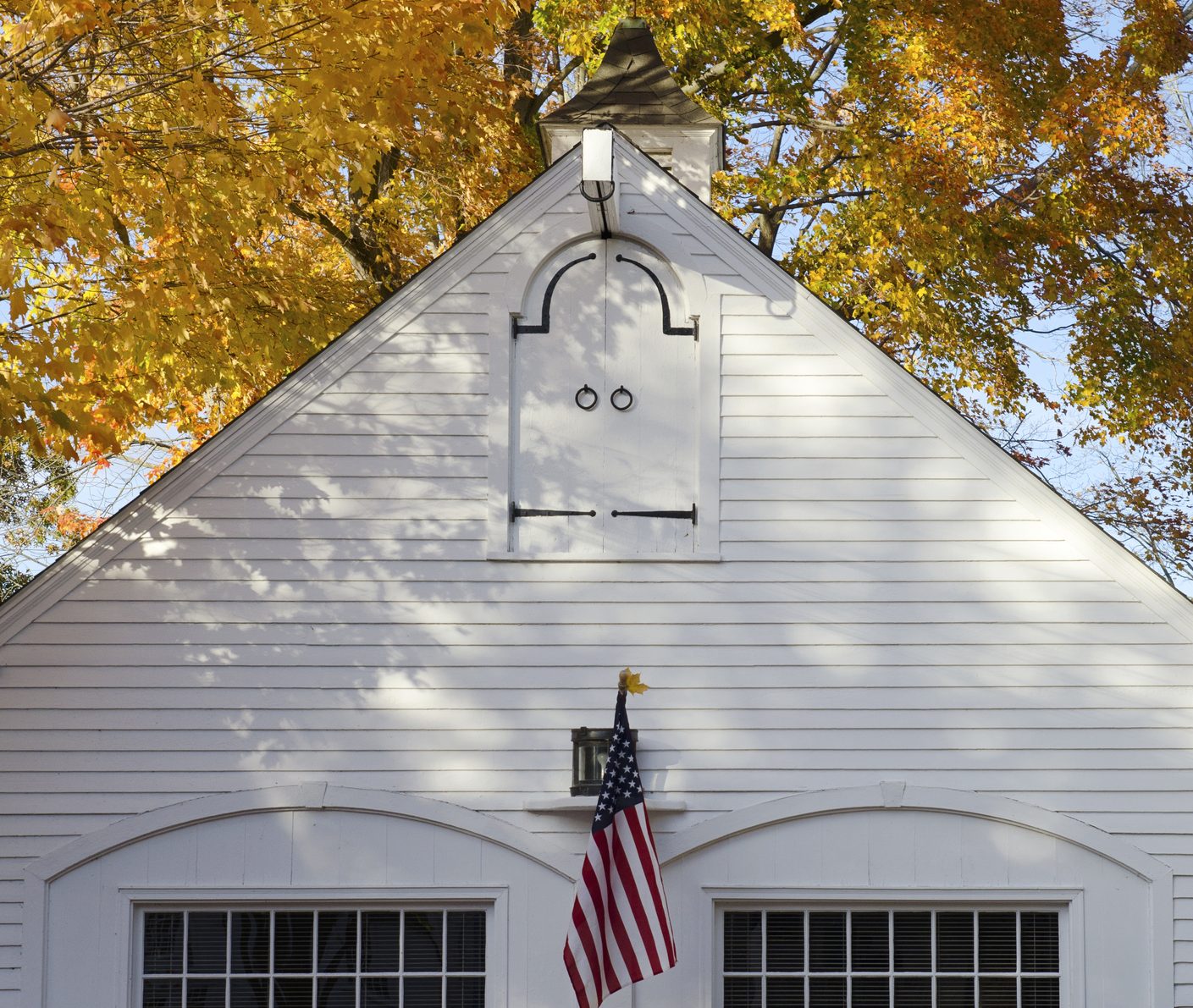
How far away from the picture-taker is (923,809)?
7512 millimetres

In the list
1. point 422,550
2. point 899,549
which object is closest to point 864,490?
point 899,549

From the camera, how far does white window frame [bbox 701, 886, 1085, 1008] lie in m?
7.45

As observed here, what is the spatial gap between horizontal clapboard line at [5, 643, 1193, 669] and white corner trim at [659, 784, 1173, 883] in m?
0.71

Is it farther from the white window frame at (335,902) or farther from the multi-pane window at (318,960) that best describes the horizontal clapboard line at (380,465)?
the multi-pane window at (318,960)

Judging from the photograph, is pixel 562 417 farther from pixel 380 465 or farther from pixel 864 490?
pixel 864 490

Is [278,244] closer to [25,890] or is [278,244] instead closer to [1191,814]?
[25,890]

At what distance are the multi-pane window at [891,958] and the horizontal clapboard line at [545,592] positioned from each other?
172 centimetres

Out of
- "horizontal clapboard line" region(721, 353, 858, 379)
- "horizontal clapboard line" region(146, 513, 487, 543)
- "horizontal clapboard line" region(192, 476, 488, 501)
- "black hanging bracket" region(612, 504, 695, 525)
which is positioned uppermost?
"horizontal clapboard line" region(721, 353, 858, 379)

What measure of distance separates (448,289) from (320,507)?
1.45m

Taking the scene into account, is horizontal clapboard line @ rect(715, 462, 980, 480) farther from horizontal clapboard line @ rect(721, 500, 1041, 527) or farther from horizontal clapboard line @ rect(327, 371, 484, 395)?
horizontal clapboard line @ rect(327, 371, 484, 395)

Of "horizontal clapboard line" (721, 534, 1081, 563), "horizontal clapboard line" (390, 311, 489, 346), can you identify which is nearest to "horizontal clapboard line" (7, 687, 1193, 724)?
"horizontal clapboard line" (721, 534, 1081, 563)

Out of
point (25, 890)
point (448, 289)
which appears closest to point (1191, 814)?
point (448, 289)

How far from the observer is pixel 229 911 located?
24.9 feet

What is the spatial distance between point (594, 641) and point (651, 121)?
3.60 m
